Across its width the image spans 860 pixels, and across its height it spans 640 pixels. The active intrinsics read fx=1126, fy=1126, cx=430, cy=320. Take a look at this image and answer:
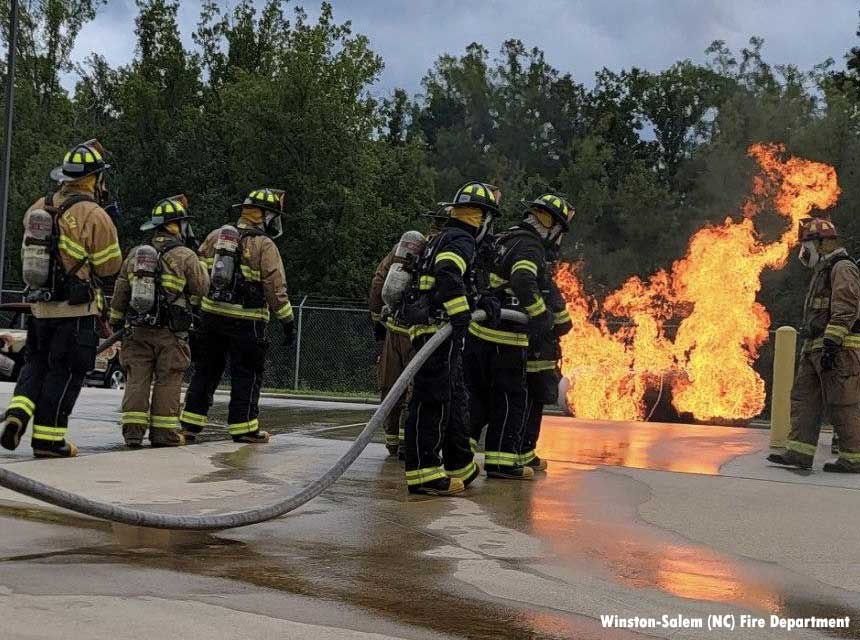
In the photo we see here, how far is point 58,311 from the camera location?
27.1 ft

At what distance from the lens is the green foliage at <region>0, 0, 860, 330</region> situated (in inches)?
1436

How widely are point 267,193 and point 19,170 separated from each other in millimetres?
36980

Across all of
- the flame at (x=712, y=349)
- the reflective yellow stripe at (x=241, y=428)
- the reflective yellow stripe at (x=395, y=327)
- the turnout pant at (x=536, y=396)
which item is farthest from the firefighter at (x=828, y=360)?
the flame at (x=712, y=349)

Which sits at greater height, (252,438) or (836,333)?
(836,333)

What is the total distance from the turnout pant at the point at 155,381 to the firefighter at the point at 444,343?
2543 millimetres

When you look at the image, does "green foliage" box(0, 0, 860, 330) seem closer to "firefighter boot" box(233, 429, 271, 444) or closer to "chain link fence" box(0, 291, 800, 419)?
"chain link fence" box(0, 291, 800, 419)

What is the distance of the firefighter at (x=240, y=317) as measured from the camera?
9.80 metres

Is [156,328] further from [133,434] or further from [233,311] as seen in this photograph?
[133,434]

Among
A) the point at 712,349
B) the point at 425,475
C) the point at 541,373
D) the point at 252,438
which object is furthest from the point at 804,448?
the point at 712,349

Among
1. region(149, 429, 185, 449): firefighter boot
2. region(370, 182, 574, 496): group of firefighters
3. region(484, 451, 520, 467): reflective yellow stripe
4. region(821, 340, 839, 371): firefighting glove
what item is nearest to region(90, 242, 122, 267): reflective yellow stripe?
region(149, 429, 185, 449): firefighter boot

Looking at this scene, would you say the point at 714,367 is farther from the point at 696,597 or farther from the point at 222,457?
the point at 696,597

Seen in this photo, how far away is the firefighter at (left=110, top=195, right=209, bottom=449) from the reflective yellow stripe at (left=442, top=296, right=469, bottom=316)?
297cm

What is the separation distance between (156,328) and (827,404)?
18.6 feet

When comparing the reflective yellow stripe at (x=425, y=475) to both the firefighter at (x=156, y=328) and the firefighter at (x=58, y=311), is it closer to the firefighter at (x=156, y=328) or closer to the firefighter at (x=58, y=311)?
the firefighter at (x=58, y=311)
